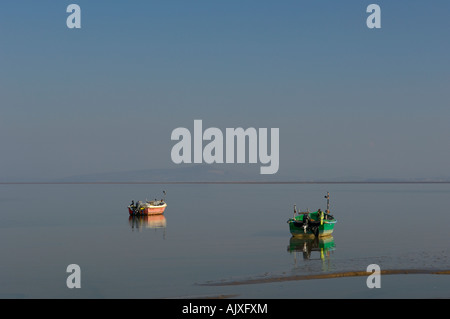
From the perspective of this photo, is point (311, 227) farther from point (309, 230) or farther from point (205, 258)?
point (205, 258)

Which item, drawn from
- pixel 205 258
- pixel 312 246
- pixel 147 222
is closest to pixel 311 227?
pixel 312 246

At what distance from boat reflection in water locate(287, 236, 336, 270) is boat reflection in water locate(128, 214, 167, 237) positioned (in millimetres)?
19897

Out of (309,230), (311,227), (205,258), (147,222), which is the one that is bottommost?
(205,258)

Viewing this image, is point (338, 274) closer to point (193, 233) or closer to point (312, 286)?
point (312, 286)

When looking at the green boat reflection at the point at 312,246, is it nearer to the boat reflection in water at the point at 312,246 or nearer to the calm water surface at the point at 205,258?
the boat reflection in water at the point at 312,246

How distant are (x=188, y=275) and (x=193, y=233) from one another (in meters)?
31.6

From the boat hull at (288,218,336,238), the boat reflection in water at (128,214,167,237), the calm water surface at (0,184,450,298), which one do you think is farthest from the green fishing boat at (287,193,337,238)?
the boat reflection in water at (128,214,167,237)

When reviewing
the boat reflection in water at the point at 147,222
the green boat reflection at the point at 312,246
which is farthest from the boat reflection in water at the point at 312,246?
the boat reflection in water at the point at 147,222

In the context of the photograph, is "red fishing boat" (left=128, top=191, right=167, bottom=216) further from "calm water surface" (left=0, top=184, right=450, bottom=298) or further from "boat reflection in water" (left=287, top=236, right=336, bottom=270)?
"boat reflection in water" (left=287, top=236, right=336, bottom=270)

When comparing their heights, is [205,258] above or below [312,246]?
below

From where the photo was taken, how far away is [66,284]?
37.2 meters

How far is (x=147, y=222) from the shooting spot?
88.9m

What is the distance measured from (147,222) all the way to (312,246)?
3898cm
